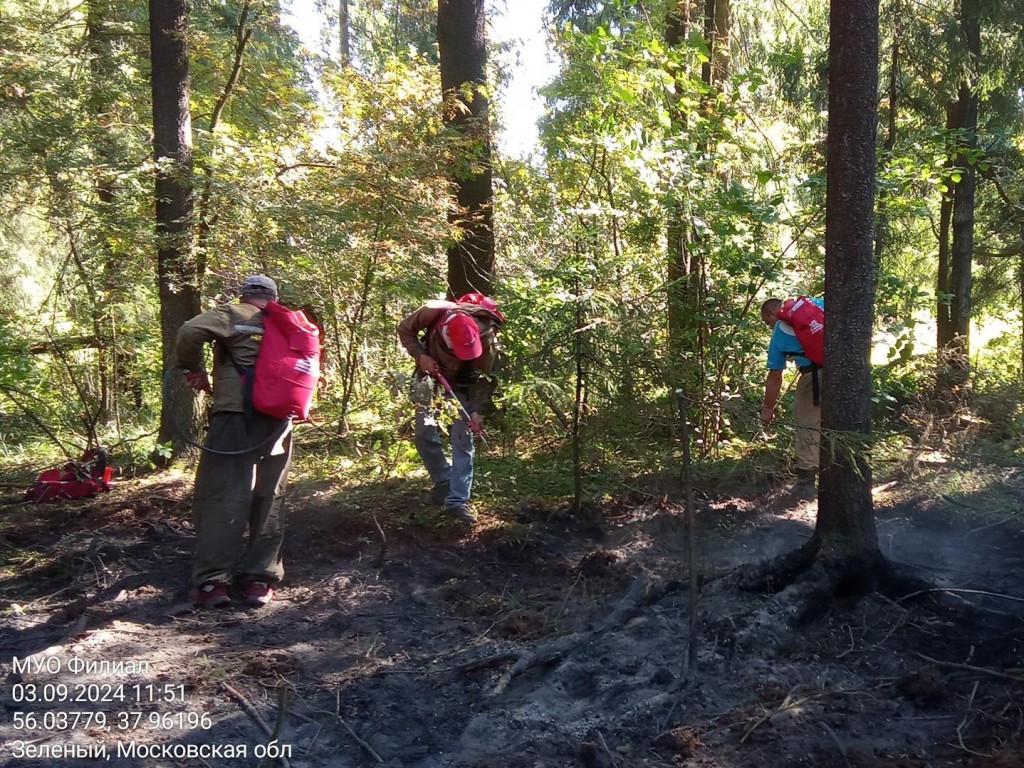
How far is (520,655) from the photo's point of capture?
13.2 feet

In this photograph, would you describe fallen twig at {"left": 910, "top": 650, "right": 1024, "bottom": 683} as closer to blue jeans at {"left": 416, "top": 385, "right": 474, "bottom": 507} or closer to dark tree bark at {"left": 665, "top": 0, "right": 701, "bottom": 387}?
dark tree bark at {"left": 665, "top": 0, "right": 701, "bottom": 387}

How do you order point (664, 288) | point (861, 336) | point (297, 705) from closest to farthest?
point (297, 705) < point (861, 336) < point (664, 288)

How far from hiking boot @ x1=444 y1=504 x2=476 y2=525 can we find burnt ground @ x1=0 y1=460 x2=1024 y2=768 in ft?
1.04

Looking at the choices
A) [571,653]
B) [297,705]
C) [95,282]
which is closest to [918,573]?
[571,653]

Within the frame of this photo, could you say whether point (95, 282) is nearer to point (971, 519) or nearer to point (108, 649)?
point (108, 649)

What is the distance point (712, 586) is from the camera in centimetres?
448

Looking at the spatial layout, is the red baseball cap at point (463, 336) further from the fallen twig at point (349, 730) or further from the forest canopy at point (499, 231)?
the fallen twig at point (349, 730)

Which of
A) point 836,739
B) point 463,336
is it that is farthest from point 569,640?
point 463,336

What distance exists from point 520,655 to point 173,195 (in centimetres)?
584

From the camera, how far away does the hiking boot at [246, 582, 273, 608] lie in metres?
4.95

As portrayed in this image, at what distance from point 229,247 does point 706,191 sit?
4.57 m

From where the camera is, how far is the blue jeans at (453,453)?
6301mm

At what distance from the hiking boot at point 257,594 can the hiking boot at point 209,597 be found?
145mm

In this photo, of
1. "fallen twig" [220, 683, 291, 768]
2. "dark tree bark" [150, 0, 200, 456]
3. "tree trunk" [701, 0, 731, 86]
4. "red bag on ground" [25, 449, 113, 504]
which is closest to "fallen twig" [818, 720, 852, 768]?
"fallen twig" [220, 683, 291, 768]
